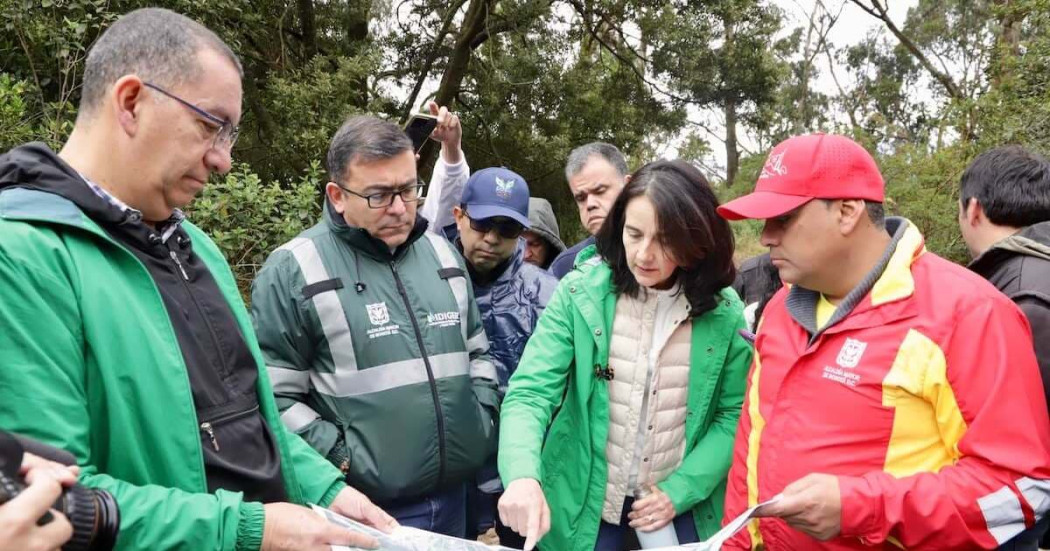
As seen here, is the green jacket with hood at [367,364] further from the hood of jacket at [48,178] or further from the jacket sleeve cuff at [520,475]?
the hood of jacket at [48,178]

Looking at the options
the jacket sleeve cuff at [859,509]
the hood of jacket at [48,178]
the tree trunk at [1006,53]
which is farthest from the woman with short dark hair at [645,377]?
the tree trunk at [1006,53]

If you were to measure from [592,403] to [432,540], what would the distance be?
28.9 inches

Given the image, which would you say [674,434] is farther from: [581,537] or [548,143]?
[548,143]

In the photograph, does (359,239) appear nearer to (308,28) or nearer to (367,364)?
(367,364)

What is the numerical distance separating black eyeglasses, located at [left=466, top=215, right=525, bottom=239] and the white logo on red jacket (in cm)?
163

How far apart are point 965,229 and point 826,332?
153cm

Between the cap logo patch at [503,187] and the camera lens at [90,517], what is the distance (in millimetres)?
2138

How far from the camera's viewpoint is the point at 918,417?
1705 millimetres

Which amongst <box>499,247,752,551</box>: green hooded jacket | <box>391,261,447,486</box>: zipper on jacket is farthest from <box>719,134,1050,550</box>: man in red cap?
<box>391,261,447,486</box>: zipper on jacket

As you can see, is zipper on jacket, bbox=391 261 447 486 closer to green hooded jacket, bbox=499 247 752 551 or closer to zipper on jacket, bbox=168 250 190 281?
green hooded jacket, bbox=499 247 752 551

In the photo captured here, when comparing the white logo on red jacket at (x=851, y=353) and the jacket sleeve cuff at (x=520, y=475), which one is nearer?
the white logo on red jacket at (x=851, y=353)

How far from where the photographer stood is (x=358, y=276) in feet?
8.09

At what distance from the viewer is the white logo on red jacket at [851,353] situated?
178cm

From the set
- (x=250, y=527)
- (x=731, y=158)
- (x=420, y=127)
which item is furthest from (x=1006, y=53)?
(x=731, y=158)
